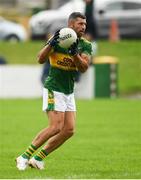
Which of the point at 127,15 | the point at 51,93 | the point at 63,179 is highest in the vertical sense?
the point at 127,15

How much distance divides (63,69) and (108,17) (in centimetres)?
2383

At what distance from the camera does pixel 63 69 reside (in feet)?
40.8

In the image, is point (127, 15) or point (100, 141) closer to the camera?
point (100, 141)

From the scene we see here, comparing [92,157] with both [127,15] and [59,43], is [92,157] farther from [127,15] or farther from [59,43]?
[127,15]

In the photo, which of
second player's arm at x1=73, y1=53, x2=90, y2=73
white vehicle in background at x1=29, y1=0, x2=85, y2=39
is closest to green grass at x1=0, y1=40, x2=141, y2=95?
white vehicle in background at x1=29, y1=0, x2=85, y2=39

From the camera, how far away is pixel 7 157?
556 inches

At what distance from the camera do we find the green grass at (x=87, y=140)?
40.5ft

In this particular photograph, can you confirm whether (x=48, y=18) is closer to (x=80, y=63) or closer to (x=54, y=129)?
(x=54, y=129)

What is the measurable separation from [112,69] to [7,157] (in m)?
15.4

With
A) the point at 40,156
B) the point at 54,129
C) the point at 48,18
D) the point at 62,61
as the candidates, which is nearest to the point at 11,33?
the point at 48,18

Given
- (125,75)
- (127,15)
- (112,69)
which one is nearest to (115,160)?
(112,69)

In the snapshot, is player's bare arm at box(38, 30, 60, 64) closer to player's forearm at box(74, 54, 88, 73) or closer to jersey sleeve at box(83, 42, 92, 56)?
player's forearm at box(74, 54, 88, 73)

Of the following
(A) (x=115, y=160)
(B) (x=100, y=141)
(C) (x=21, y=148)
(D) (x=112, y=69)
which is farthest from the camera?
(D) (x=112, y=69)

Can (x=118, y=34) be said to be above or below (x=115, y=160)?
above
